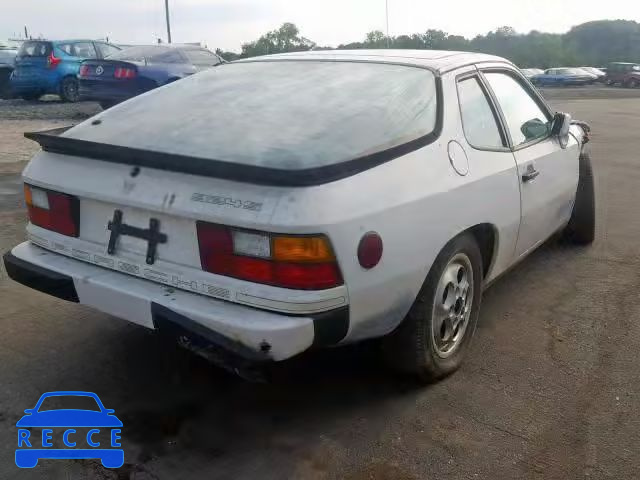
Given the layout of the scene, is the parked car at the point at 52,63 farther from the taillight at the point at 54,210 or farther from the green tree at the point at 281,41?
the green tree at the point at 281,41

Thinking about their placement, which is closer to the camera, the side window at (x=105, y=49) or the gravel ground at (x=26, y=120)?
the gravel ground at (x=26, y=120)

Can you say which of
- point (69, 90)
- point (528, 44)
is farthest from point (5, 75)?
point (528, 44)

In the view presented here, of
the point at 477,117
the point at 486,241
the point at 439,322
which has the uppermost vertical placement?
the point at 477,117

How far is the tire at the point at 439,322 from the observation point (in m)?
2.77

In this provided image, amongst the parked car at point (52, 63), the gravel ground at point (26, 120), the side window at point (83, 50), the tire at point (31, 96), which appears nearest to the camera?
the gravel ground at point (26, 120)

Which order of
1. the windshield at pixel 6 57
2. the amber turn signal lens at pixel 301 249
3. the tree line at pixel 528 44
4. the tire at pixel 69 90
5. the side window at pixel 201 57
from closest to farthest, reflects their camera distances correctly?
the amber turn signal lens at pixel 301 249 → the side window at pixel 201 57 → the tire at pixel 69 90 → the windshield at pixel 6 57 → the tree line at pixel 528 44

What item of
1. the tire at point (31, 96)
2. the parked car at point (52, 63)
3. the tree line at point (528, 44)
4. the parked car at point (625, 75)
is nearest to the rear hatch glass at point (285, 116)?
the tree line at point (528, 44)

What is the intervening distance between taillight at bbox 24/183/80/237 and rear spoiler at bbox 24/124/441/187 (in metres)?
0.20

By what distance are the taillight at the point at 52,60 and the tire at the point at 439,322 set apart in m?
14.6

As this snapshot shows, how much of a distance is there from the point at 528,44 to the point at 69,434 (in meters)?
42.4

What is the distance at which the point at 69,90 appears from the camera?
52.3ft

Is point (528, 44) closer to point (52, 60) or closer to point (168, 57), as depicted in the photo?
point (52, 60)

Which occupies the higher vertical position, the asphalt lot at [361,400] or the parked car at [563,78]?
the parked car at [563,78]

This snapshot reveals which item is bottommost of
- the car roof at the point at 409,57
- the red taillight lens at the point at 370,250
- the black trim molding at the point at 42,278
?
the black trim molding at the point at 42,278
